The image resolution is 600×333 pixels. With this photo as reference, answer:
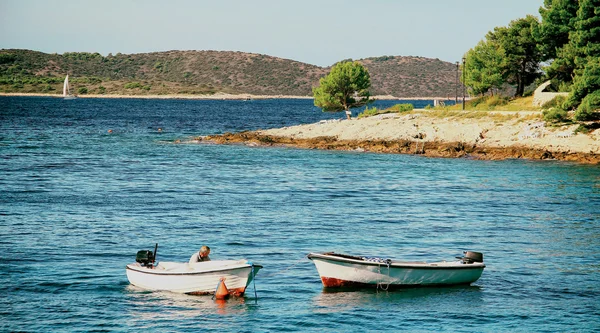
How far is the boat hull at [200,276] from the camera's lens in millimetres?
23938

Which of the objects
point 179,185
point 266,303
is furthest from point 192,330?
point 179,185

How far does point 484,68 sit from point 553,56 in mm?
9208

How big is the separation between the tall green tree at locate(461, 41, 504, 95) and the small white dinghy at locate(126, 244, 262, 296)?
65341 mm

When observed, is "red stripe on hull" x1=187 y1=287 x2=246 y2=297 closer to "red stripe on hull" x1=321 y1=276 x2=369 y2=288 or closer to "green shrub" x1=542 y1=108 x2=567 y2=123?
"red stripe on hull" x1=321 y1=276 x2=369 y2=288

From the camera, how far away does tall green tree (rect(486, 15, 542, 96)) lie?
82744 mm

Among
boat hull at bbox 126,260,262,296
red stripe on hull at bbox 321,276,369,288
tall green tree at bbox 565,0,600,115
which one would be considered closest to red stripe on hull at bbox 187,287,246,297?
boat hull at bbox 126,260,262,296

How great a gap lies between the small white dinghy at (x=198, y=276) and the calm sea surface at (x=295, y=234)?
0.50 meters

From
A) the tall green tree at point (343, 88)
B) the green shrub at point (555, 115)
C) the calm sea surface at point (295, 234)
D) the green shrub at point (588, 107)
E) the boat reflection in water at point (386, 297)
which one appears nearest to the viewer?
the calm sea surface at point (295, 234)

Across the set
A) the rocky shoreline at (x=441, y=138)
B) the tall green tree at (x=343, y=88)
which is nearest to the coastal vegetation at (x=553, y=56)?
the rocky shoreline at (x=441, y=138)

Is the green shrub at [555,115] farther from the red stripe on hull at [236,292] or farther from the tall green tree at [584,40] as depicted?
the red stripe on hull at [236,292]

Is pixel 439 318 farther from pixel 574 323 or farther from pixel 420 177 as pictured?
pixel 420 177

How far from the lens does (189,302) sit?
24.0m

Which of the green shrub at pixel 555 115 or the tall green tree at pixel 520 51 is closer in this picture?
the green shrub at pixel 555 115

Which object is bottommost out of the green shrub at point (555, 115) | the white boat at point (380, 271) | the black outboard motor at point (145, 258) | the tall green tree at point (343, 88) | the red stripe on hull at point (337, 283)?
the red stripe on hull at point (337, 283)
